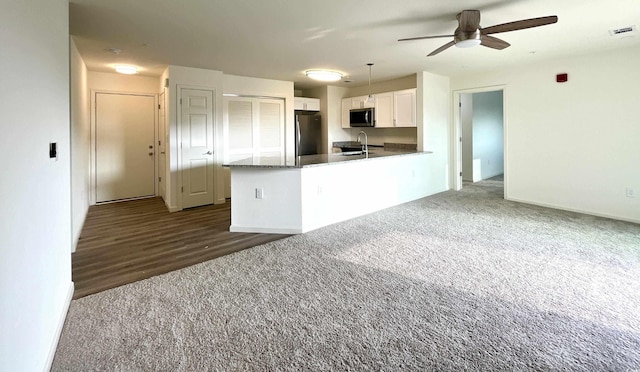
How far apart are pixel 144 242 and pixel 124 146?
319 centimetres

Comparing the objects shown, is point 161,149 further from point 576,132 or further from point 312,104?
point 576,132

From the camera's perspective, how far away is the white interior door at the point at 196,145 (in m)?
5.45

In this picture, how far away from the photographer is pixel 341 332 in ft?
6.60

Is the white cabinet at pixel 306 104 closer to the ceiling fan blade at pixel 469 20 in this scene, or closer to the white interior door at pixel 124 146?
the white interior door at pixel 124 146

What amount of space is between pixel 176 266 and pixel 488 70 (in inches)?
232

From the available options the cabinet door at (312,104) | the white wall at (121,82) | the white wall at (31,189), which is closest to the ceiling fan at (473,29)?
the white wall at (31,189)

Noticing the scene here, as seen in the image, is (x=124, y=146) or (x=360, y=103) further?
(x=360, y=103)

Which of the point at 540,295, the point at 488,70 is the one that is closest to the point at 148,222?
the point at 540,295

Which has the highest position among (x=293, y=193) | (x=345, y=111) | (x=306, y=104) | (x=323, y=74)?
(x=323, y=74)

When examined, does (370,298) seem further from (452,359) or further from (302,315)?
(452,359)

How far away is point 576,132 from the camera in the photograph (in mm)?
5023

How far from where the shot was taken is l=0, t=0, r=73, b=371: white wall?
4.11 ft

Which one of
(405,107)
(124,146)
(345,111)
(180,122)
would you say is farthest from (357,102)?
(124,146)

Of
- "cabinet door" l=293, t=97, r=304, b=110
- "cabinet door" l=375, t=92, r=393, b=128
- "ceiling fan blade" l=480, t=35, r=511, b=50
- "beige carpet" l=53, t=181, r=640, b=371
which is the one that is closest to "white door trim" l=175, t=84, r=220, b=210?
"cabinet door" l=293, t=97, r=304, b=110
